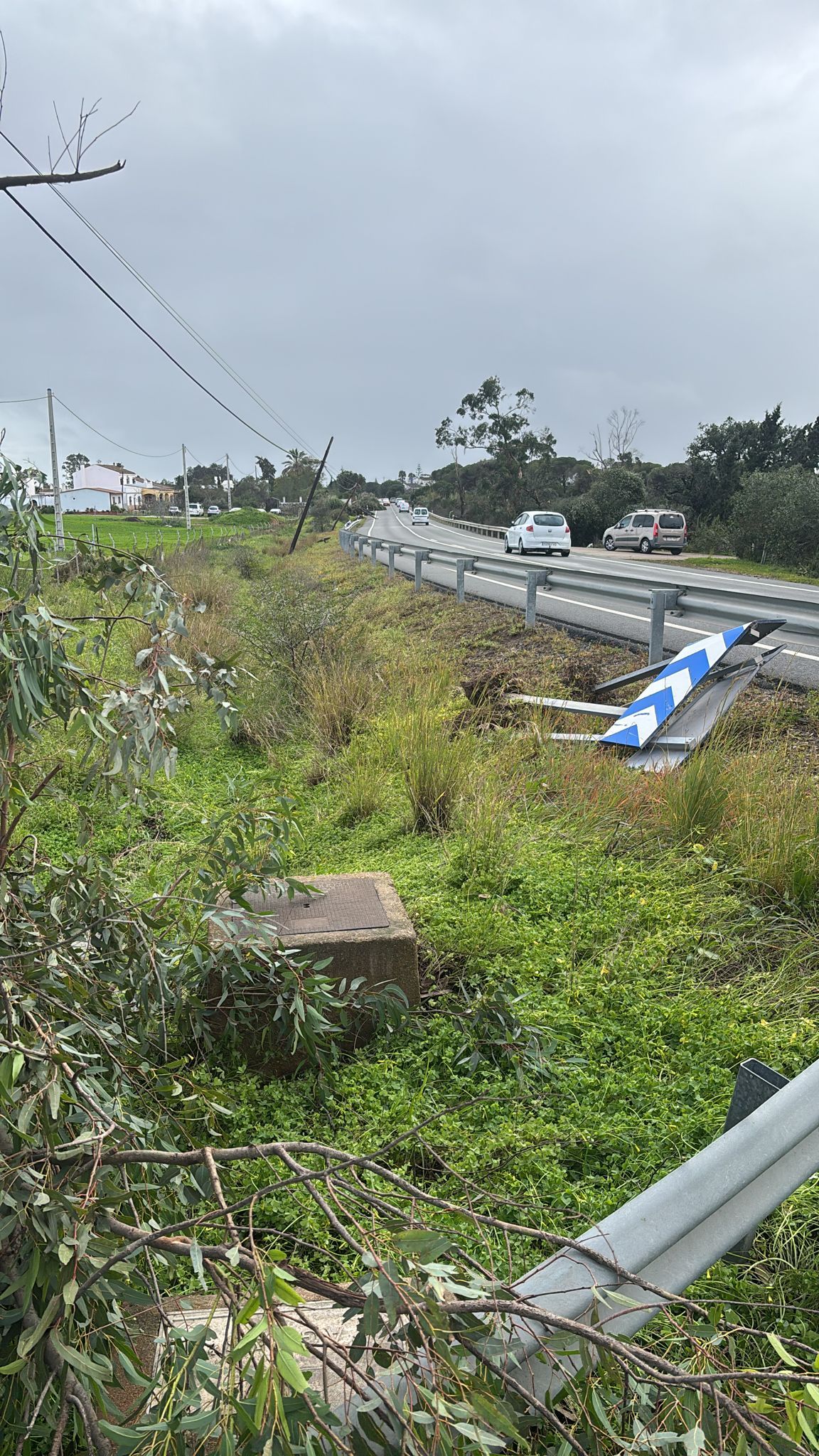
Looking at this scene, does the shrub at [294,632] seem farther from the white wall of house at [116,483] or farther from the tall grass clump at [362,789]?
the white wall of house at [116,483]

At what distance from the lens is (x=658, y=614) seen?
707 cm

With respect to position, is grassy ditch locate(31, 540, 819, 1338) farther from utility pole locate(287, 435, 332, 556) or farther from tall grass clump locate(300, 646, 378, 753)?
utility pole locate(287, 435, 332, 556)

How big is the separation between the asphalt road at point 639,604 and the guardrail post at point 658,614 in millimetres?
234

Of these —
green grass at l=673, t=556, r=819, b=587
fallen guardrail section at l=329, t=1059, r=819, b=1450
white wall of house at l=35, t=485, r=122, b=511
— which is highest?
white wall of house at l=35, t=485, r=122, b=511

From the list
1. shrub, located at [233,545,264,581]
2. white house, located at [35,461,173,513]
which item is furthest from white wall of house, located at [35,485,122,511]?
shrub, located at [233,545,264,581]

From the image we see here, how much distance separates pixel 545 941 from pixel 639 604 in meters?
11.1

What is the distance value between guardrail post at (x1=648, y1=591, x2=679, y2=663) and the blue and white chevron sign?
1.86 feet

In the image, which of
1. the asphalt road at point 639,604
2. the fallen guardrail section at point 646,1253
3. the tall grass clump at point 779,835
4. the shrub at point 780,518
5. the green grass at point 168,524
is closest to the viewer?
the fallen guardrail section at point 646,1253

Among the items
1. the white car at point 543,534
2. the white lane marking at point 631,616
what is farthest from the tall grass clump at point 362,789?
the white car at point 543,534

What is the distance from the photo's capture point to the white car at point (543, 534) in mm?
29656

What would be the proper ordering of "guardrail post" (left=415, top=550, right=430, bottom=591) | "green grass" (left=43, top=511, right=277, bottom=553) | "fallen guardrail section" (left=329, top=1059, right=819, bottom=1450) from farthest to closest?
"green grass" (left=43, top=511, right=277, bottom=553)
"guardrail post" (left=415, top=550, right=430, bottom=591)
"fallen guardrail section" (left=329, top=1059, right=819, bottom=1450)

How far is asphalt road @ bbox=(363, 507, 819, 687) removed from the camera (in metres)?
8.61

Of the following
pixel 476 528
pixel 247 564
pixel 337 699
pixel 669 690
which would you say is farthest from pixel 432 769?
pixel 476 528

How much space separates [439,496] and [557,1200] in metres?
104
